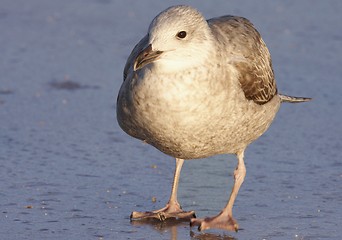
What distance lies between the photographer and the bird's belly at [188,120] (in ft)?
20.4

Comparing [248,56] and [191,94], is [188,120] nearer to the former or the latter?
[191,94]

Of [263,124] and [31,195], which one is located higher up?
[263,124]

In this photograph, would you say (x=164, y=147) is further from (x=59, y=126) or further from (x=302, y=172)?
(x=59, y=126)

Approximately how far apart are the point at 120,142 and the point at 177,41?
92.4 inches

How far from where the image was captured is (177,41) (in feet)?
20.4

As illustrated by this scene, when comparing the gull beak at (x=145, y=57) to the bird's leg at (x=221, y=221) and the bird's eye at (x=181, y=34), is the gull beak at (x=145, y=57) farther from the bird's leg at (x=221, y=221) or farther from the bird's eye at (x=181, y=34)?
the bird's leg at (x=221, y=221)

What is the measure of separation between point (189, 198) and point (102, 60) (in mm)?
3953

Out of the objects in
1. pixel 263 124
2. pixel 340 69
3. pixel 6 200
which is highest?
pixel 340 69

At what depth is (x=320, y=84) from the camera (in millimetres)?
10000

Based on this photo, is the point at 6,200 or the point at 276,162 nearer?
the point at 6,200

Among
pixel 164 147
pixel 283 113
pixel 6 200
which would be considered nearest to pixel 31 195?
pixel 6 200

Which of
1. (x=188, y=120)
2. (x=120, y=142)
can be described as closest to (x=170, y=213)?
(x=188, y=120)

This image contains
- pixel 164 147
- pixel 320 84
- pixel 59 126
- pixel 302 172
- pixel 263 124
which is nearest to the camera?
pixel 164 147

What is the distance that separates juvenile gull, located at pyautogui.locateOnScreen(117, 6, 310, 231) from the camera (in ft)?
20.2
